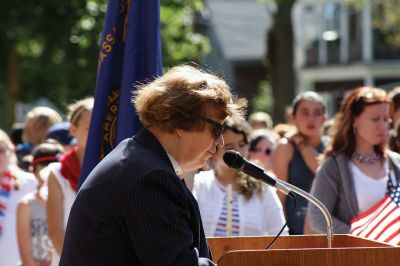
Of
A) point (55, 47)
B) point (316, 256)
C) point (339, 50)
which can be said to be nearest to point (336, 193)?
point (316, 256)

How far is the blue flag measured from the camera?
5.36 m

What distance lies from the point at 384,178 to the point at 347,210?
13.5 inches

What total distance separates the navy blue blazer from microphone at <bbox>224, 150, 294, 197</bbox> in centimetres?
33

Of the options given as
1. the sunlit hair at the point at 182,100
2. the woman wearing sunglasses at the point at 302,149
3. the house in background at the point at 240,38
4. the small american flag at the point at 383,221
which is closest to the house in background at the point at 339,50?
the house in background at the point at 240,38

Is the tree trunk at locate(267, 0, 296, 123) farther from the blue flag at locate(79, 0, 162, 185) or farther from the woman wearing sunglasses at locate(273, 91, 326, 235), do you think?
the blue flag at locate(79, 0, 162, 185)

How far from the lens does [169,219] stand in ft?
11.5

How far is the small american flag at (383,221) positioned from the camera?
16.8 feet

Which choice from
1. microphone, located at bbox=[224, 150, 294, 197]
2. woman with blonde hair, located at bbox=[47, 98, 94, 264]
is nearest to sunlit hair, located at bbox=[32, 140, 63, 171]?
woman with blonde hair, located at bbox=[47, 98, 94, 264]

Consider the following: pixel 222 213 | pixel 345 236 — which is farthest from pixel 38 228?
pixel 345 236

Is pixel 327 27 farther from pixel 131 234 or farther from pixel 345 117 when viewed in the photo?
pixel 131 234

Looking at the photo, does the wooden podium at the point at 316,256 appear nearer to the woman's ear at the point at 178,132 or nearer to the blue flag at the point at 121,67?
the woman's ear at the point at 178,132

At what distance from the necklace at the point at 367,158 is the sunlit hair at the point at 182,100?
9.09 ft

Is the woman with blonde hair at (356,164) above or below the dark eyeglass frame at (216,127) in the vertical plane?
below

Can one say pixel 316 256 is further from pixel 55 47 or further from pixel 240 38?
pixel 240 38
